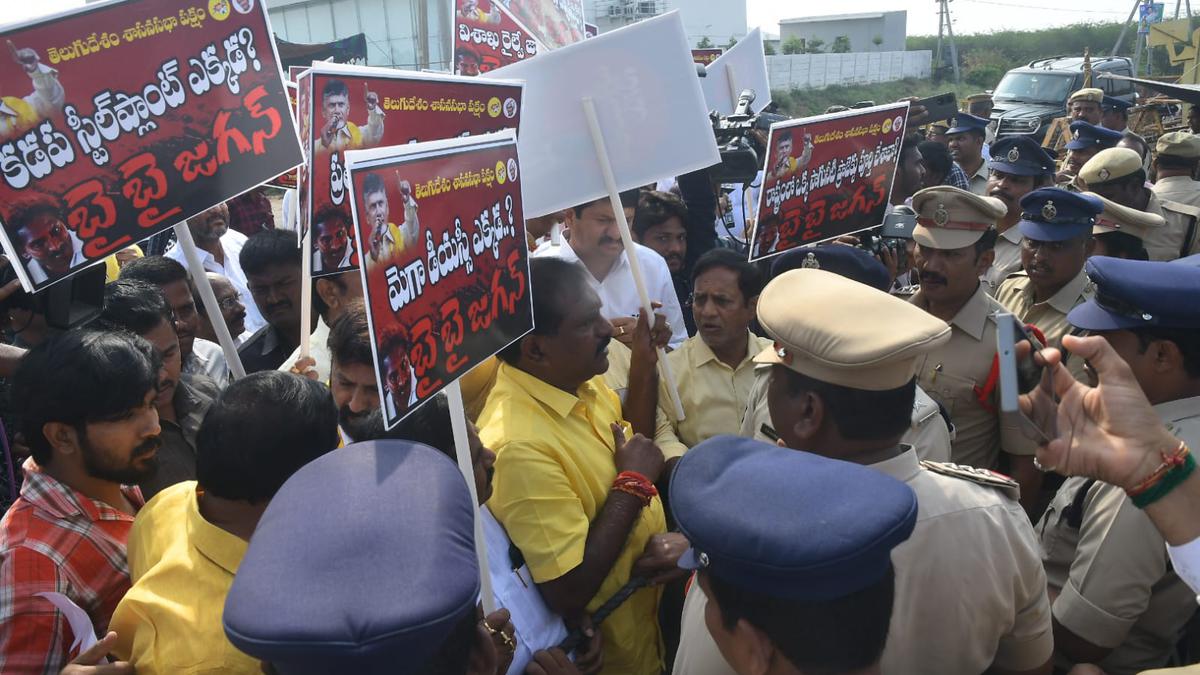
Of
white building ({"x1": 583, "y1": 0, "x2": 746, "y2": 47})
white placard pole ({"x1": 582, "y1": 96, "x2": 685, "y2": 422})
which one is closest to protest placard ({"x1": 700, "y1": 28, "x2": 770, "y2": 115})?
white placard pole ({"x1": 582, "y1": 96, "x2": 685, "y2": 422})

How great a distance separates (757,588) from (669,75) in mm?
2618

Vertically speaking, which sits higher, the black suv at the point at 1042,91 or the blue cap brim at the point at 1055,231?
the blue cap brim at the point at 1055,231

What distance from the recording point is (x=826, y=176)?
13.7ft

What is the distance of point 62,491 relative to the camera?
2.22 meters

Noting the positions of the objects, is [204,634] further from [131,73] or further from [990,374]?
[990,374]

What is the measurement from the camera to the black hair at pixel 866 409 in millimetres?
1997

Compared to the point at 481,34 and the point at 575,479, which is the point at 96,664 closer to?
the point at 575,479

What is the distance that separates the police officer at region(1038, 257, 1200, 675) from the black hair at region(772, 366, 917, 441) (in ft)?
1.92

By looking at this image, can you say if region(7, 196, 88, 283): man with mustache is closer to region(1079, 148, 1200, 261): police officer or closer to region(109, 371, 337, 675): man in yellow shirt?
region(109, 371, 337, 675): man in yellow shirt

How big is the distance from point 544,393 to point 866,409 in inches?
39.9

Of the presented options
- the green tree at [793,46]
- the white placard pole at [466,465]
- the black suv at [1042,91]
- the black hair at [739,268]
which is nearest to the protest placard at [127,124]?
the white placard pole at [466,465]

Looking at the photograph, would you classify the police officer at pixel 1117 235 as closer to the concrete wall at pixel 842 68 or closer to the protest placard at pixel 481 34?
the protest placard at pixel 481 34

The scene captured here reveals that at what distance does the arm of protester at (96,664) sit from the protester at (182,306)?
2062 mm

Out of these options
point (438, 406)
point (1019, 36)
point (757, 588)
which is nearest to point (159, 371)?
point (438, 406)
